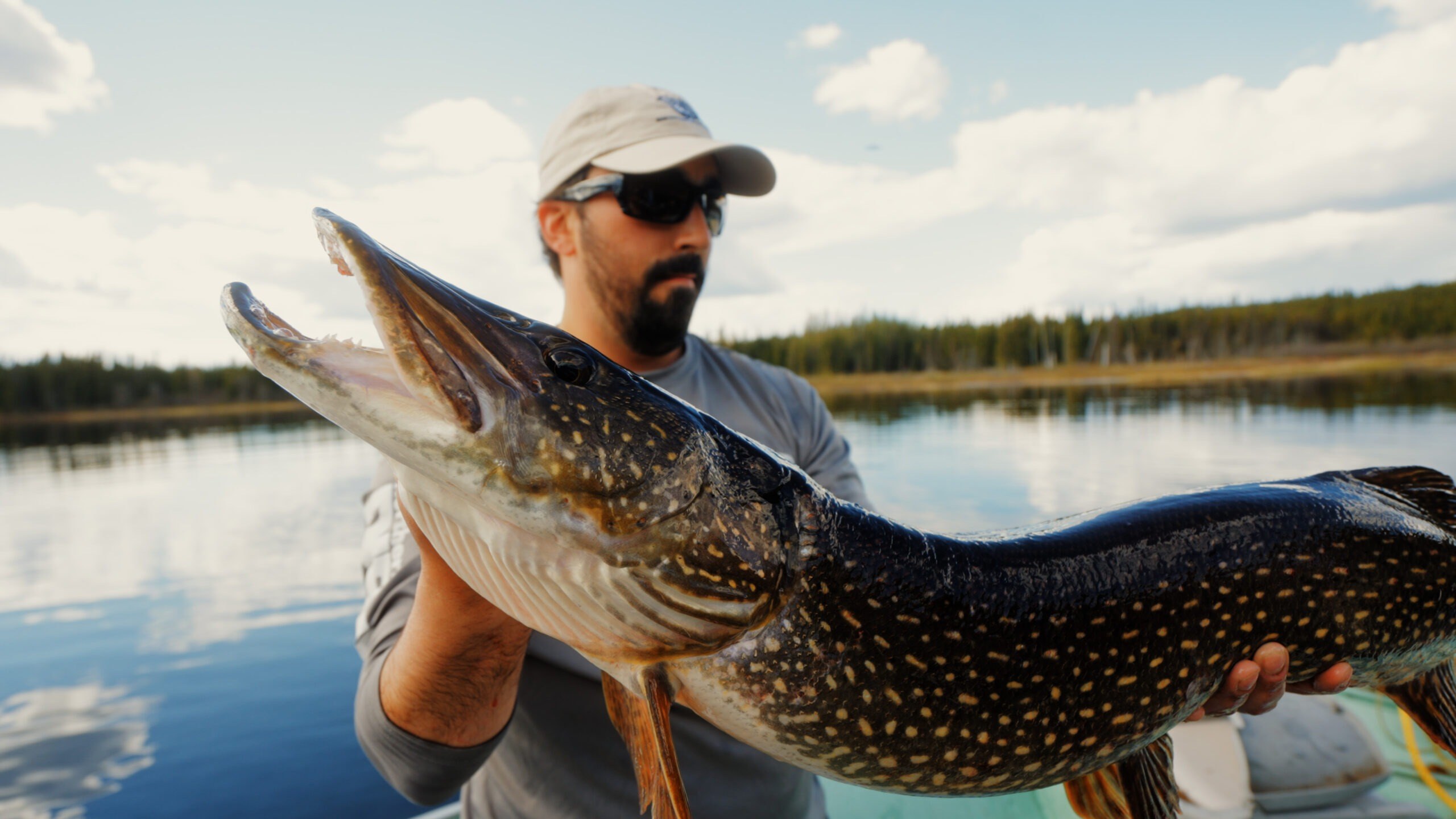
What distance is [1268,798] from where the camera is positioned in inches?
115

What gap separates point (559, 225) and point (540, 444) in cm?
155

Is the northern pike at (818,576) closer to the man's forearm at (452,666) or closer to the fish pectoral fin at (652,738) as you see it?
the fish pectoral fin at (652,738)

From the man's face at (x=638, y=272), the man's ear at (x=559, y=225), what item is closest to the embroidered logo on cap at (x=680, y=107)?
the man's face at (x=638, y=272)

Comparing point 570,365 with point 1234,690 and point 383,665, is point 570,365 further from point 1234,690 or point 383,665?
point 1234,690

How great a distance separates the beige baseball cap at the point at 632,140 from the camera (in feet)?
6.95

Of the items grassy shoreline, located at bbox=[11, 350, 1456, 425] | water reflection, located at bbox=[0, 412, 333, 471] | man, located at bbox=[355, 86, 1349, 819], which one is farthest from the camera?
grassy shoreline, located at bbox=[11, 350, 1456, 425]

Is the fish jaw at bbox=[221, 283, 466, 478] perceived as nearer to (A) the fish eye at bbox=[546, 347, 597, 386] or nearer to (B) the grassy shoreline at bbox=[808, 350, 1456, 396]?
(A) the fish eye at bbox=[546, 347, 597, 386]

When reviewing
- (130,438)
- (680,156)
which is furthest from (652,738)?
(130,438)

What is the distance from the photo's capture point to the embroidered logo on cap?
2.32 metres

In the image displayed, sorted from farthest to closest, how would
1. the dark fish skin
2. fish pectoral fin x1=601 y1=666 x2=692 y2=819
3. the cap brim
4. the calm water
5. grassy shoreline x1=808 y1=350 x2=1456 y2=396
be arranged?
grassy shoreline x1=808 y1=350 x2=1456 y2=396 < the calm water < the cap brim < the dark fish skin < fish pectoral fin x1=601 y1=666 x2=692 y2=819

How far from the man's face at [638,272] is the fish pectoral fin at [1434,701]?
205 cm

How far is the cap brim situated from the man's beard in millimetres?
274

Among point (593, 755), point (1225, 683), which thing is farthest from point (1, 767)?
point (1225, 683)

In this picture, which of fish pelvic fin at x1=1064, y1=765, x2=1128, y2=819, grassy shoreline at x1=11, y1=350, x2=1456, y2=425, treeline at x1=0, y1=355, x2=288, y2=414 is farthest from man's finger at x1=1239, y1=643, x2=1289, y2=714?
treeline at x1=0, y1=355, x2=288, y2=414
